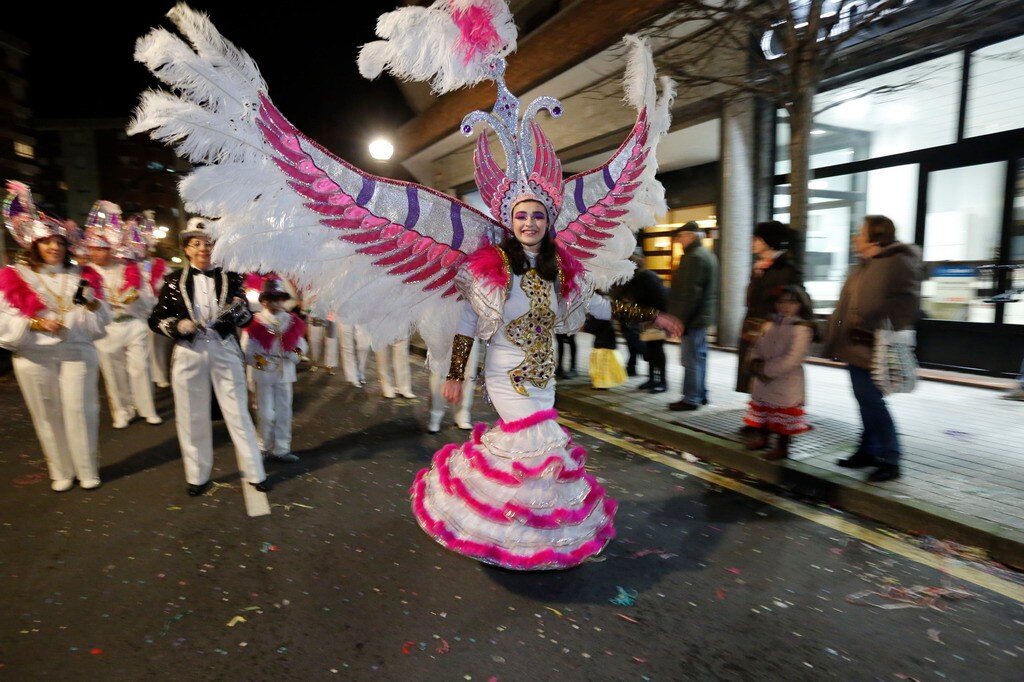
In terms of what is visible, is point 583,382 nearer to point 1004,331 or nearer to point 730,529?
point 730,529

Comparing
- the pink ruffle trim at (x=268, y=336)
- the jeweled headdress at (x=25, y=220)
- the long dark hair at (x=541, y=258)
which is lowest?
the pink ruffle trim at (x=268, y=336)

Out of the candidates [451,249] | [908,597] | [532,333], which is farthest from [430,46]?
[908,597]

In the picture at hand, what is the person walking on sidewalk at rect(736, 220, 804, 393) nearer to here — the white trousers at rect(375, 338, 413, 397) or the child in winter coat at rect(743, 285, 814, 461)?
the child in winter coat at rect(743, 285, 814, 461)

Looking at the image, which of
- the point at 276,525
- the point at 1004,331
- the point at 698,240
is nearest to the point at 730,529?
the point at 276,525

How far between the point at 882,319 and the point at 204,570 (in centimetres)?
472

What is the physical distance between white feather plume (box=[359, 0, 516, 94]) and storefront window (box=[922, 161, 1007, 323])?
7613 millimetres

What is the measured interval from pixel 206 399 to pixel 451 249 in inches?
95.4

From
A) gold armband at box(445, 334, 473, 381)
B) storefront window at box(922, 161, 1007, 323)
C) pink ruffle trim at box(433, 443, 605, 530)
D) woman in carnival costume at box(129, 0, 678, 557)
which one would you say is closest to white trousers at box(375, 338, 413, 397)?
woman in carnival costume at box(129, 0, 678, 557)

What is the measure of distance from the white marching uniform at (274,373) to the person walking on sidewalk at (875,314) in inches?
181

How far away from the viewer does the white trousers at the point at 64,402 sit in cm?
420

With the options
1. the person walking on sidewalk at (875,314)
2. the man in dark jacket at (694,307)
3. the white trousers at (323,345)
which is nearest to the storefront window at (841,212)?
the man in dark jacket at (694,307)

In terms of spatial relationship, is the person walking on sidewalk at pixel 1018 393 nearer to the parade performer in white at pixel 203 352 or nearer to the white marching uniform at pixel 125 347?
the parade performer in white at pixel 203 352

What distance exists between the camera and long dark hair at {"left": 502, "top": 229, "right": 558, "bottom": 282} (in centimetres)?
308

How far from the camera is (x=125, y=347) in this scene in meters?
6.36
